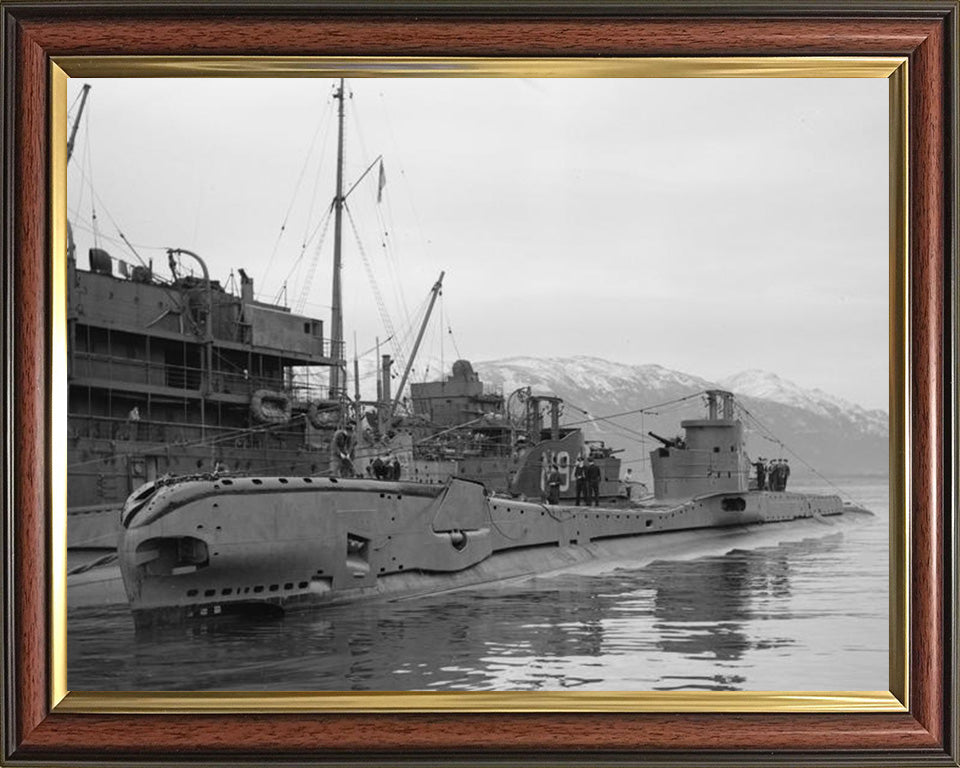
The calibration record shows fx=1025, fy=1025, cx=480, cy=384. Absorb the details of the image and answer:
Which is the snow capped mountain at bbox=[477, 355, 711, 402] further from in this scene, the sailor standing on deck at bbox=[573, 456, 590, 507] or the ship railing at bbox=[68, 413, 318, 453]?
the ship railing at bbox=[68, 413, 318, 453]

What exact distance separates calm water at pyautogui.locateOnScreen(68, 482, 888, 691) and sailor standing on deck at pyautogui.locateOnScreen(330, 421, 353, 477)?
81cm

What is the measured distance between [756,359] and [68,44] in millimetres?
2287

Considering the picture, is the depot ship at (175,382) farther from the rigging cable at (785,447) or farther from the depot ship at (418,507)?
the rigging cable at (785,447)

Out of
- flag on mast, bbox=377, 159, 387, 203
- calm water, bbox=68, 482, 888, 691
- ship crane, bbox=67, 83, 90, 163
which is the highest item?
ship crane, bbox=67, 83, 90, 163

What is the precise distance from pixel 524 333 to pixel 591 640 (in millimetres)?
981

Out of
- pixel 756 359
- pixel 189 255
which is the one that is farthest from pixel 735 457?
pixel 189 255

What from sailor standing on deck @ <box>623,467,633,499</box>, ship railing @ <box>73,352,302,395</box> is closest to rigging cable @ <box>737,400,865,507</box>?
sailor standing on deck @ <box>623,467,633,499</box>

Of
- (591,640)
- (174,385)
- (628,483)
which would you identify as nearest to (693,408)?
(628,483)

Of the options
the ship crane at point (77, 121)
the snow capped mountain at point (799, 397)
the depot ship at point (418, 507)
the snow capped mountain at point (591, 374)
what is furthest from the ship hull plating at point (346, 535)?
the ship crane at point (77, 121)

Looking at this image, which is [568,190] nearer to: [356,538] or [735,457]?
[735,457]

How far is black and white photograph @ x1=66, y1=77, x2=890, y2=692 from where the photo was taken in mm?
3072

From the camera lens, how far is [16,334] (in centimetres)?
298

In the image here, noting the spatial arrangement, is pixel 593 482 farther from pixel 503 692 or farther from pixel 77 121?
pixel 77 121

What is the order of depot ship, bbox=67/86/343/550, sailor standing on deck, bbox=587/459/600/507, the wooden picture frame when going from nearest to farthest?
1. the wooden picture frame
2. depot ship, bbox=67/86/343/550
3. sailor standing on deck, bbox=587/459/600/507
